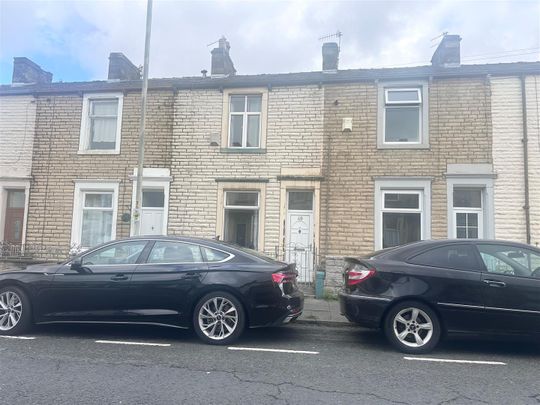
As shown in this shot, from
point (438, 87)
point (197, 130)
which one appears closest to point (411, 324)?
point (438, 87)

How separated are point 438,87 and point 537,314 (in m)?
6.93

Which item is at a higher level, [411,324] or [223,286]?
[223,286]

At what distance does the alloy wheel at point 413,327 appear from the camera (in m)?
5.24

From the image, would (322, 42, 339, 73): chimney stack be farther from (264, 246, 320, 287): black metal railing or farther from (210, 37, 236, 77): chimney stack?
(264, 246, 320, 287): black metal railing

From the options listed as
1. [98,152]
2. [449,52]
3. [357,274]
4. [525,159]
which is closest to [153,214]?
[98,152]

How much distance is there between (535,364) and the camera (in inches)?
190

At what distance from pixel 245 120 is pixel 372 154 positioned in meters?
3.56

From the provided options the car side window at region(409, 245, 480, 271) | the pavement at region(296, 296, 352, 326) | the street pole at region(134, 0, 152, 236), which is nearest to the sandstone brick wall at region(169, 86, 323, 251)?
the street pole at region(134, 0, 152, 236)

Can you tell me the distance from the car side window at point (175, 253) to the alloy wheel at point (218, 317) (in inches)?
25.3

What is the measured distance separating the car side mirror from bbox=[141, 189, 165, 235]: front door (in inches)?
208

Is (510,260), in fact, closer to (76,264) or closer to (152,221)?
(76,264)

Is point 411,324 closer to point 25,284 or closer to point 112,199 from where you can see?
point 25,284

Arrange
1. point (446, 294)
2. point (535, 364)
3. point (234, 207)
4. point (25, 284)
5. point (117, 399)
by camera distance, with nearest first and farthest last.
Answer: point (117, 399) < point (535, 364) < point (446, 294) < point (25, 284) < point (234, 207)

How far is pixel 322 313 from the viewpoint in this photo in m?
7.36
